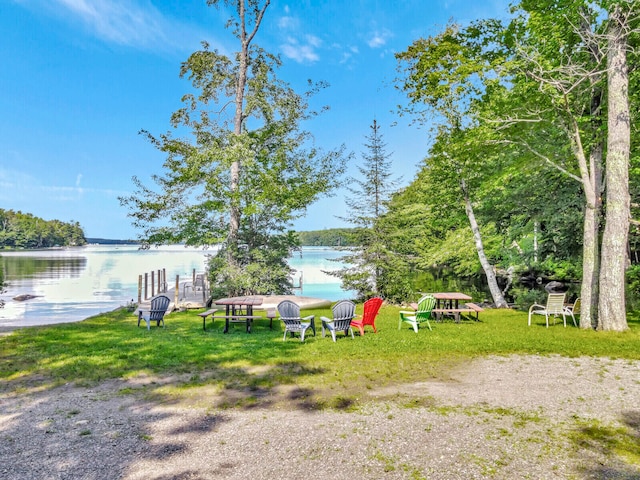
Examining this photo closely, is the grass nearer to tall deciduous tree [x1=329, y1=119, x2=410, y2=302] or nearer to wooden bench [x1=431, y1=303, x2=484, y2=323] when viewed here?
wooden bench [x1=431, y1=303, x2=484, y2=323]

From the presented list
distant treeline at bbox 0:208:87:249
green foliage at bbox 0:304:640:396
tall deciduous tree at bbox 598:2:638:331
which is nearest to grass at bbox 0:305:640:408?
green foliage at bbox 0:304:640:396

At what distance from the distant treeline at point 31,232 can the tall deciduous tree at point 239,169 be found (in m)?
108

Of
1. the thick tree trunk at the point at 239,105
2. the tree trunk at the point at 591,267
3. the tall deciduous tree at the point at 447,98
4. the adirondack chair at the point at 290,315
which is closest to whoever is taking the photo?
the adirondack chair at the point at 290,315

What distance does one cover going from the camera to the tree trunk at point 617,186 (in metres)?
9.22

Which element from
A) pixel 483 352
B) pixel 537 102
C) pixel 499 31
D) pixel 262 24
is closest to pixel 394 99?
pixel 499 31

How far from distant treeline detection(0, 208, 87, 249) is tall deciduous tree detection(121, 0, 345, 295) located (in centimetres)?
10830

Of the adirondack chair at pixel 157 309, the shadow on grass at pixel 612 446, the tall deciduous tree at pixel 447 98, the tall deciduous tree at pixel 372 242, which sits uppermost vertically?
the tall deciduous tree at pixel 447 98

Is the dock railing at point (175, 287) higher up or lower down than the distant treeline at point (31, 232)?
lower down

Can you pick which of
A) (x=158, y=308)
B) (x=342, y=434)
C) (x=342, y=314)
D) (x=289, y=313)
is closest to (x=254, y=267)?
(x=158, y=308)

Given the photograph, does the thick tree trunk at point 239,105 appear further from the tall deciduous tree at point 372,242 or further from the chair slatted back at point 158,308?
the chair slatted back at point 158,308

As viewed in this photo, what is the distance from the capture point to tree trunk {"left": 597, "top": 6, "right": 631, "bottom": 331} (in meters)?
9.22

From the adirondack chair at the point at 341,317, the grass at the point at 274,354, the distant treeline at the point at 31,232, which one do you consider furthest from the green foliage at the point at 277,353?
the distant treeline at the point at 31,232

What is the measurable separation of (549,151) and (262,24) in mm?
14302

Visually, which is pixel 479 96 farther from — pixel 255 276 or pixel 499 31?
pixel 255 276
